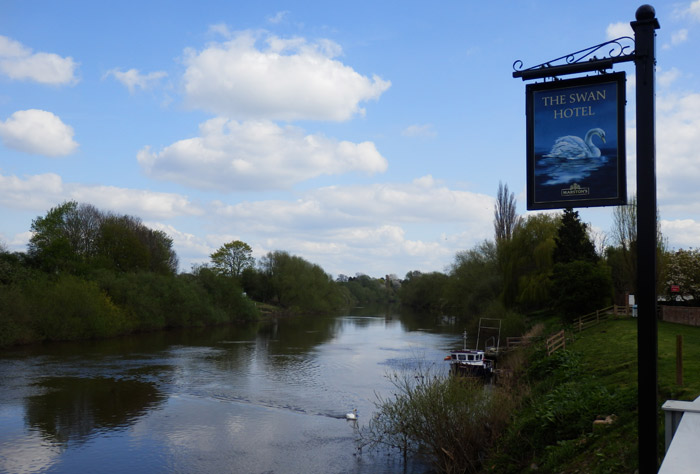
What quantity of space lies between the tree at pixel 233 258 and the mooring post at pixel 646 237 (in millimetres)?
96958

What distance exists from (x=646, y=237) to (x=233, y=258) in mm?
99152

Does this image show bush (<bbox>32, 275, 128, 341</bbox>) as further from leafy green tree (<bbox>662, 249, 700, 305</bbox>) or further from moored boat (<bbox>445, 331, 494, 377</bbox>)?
leafy green tree (<bbox>662, 249, 700, 305</bbox>)

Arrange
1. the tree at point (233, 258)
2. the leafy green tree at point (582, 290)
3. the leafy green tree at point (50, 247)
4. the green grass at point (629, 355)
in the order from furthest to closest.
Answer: the tree at point (233, 258)
the leafy green tree at point (50, 247)
the leafy green tree at point (582, 290)
the green grass at point (629, 355)

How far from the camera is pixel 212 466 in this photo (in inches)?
702

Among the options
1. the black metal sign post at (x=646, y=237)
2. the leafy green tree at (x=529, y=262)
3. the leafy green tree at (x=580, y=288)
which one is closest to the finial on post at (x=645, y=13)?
the black metal sign post at (x=646, y=237)

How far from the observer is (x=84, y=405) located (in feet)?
86.5

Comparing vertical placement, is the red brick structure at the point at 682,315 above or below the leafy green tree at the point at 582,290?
below

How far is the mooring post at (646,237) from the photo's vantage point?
571 cm

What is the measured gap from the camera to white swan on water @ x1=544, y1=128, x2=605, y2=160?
6418 mm

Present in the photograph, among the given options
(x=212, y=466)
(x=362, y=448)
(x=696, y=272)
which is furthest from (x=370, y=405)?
(x=696, y=272)

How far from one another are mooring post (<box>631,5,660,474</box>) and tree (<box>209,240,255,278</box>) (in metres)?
97.0

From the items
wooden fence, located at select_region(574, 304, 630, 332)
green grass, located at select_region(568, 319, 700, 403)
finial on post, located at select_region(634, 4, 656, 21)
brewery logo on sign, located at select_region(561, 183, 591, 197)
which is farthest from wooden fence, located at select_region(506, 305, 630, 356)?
finial on post, located at select_region(634, 4, 656, 21)

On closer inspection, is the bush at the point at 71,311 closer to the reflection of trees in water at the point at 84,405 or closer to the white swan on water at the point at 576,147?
the reflection of trees in water at the point at 84,405

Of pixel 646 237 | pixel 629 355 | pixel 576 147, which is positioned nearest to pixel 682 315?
pixel 629 355
